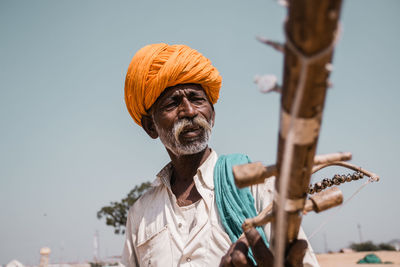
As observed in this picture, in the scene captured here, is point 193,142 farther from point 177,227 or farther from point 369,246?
point 369,246

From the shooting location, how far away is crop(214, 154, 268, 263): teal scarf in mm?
2312

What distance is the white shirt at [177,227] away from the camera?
2.45 meters

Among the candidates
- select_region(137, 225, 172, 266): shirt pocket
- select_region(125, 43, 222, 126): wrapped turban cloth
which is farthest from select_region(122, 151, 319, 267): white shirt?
select_region(125, 43, 222, 126): wrapped turban cloth

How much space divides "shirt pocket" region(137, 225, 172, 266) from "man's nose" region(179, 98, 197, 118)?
3.11ft

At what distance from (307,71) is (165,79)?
7.86 feet

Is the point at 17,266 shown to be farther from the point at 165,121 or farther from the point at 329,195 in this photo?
the point at 329,195

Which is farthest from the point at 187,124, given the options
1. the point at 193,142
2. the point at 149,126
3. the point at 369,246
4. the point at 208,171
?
the point at 369,246

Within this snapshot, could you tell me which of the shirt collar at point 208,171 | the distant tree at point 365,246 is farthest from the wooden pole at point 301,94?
the distant tree at point 365,246

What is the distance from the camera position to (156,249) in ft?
9.00

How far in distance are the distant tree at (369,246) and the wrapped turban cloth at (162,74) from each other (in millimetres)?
44825

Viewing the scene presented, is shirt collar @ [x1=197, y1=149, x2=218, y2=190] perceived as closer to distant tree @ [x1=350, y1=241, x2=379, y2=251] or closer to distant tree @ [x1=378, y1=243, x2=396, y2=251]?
distant tree @ [x1=378, y1=243, x2=396, y2=251]

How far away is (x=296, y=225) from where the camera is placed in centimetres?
130

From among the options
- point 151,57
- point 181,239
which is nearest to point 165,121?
point 151,57

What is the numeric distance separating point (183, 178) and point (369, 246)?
46371 millimetres
